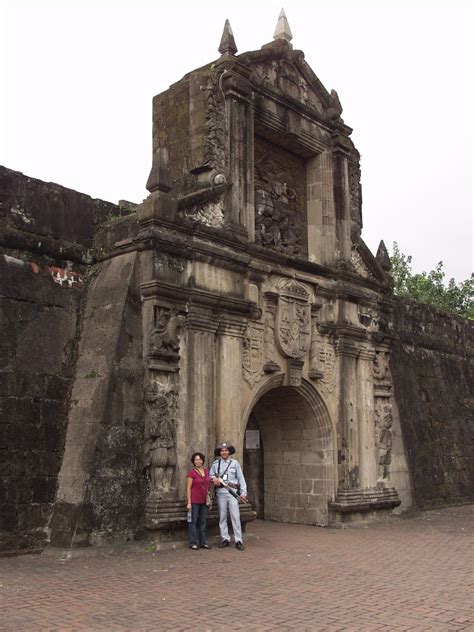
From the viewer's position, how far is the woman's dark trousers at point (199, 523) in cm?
A: 902

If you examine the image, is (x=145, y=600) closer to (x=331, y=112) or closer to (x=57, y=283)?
(x=57, y=283)

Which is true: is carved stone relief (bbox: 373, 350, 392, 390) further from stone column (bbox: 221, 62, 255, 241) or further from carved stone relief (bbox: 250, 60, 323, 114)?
carved stone relief (bbox: 250, 60, 323, 114)

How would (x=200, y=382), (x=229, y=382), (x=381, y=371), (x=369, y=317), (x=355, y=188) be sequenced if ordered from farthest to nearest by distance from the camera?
1. (x=355, y=188)
2. (x=381, y=371)
3. (x=369, y=317)
4. (x=229, y=382)
5. (x=200, y=382)

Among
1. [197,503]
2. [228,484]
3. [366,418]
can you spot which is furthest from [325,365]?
[197,503]

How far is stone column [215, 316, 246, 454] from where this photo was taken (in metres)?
10.3

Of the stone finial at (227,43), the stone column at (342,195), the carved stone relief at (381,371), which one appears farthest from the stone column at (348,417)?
the stone finial at (227,43)

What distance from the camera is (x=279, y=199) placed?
510 inches

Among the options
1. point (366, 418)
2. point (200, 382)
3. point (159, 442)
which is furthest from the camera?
point (366, 418)

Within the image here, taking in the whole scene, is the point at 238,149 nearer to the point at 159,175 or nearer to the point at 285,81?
the point at 159,175

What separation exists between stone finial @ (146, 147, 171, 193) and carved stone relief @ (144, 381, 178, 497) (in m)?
2.68

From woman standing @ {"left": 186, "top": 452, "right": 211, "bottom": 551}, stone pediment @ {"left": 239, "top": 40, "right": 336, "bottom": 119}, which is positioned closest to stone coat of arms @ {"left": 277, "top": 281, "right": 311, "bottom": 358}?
woman standing @ {"left": 186, "top": 452, "right": 211, "bottom": 551}

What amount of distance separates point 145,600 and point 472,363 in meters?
15.4

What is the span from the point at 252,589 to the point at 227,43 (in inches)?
329

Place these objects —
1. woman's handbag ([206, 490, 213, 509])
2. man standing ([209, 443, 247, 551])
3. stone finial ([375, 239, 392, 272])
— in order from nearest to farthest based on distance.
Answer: woman's handbag ([206, 490, 213, 509]) → man standing ([209, 443, 247, 551]) → stone finial ([375, 239, 392, 272])
